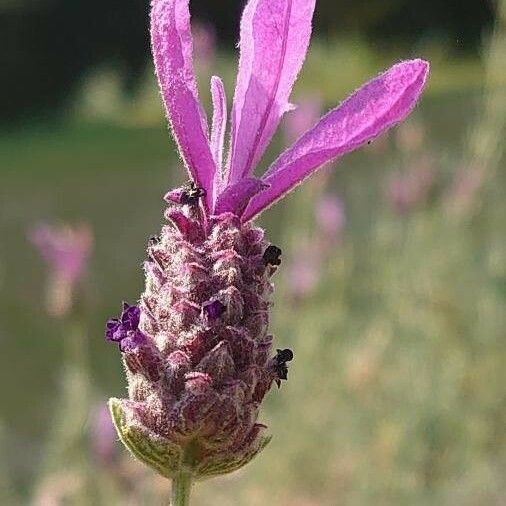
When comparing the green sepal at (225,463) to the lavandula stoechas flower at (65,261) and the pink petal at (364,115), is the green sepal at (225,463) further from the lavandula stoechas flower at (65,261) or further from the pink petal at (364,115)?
the lavandula stoechas flower at (65,261)

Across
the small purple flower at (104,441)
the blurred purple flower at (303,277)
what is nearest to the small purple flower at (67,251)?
the small purple flower at (104,441)

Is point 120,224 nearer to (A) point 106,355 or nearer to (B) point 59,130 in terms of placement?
(A) point 106,355

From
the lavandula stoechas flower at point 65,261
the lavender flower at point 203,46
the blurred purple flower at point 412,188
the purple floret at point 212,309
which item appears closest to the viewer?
the purple floret at point 212,309

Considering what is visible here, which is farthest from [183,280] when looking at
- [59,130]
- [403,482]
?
[59,130]

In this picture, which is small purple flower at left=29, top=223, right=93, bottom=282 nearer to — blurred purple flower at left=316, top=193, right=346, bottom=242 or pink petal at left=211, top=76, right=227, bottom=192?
blurred purple flower at left=316, top=193, right=346, bottom=242

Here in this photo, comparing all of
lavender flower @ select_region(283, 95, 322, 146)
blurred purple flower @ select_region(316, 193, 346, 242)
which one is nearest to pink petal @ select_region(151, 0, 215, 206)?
lavender flower @ select_region(283, 95, 322, 146)

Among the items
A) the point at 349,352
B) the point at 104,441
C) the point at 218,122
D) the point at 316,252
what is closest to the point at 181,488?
the point at 218,122
